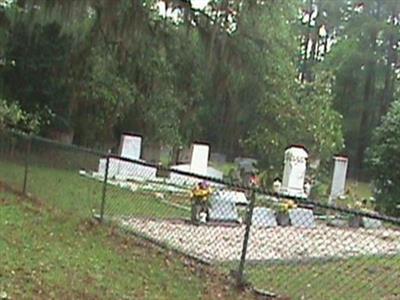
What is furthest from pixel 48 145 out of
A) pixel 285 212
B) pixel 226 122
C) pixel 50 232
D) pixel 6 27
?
pixel 226 122

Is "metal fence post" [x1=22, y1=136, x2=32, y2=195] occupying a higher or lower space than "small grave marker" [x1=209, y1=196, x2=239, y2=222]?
higher

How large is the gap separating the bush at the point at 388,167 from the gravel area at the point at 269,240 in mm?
4043

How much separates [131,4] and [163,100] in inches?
328

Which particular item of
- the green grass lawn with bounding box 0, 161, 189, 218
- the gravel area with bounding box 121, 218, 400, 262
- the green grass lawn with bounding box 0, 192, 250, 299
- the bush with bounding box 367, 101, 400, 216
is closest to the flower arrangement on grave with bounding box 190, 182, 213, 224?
the gravel area with bounding box 121, 218, 400, 262

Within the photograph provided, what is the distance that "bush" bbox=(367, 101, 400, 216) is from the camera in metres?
13.3

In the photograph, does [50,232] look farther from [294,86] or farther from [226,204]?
[294,86]

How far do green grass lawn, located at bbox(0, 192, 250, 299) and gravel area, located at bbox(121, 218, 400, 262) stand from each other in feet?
1.68

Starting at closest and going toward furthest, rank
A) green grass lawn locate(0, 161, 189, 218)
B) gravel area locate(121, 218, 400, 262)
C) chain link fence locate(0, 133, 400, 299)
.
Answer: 1. chain link fence locate(0, 133, 400, 299)
2. gravel area locate(121, 218, 400, 262)
3. green grass lawn locate(0, 161, 189, 218)

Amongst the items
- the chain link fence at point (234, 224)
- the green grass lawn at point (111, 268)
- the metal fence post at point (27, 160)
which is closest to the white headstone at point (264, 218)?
the chain link fence at point (234, 224)

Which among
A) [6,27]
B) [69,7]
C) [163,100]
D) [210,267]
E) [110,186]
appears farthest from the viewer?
[163,100]

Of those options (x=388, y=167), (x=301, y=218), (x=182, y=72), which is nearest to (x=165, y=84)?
(x=182, y=72)

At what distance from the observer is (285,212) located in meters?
9.04

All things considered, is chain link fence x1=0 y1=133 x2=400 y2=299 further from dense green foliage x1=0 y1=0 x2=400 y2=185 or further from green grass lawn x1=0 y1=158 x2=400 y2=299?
dense green foliage x1=0 y1=0 x2=400 y2=185

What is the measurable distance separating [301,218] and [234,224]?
1235 millimetres
